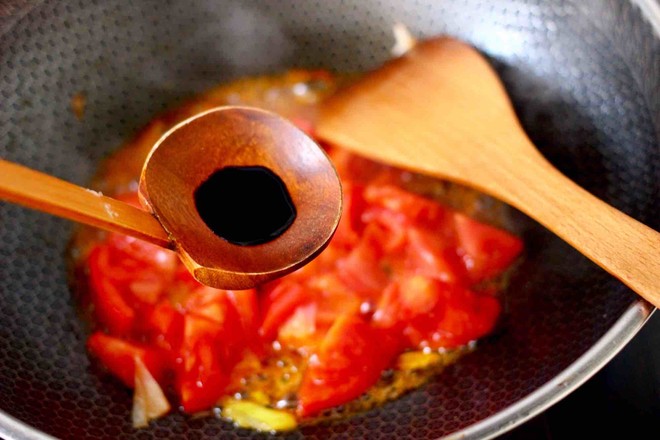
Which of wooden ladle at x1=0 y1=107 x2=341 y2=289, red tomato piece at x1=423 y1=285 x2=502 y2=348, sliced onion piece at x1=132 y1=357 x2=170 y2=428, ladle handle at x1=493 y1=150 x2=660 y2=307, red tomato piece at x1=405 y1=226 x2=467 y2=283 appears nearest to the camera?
wooden ladle at x1=0 y1=107 x2=341 y2=289

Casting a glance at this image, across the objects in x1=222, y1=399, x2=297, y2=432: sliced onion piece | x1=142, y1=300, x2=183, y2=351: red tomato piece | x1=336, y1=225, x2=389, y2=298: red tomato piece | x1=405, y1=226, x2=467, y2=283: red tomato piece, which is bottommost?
x1=222, y1=399, x2=297, y2=432: sliced onion piece

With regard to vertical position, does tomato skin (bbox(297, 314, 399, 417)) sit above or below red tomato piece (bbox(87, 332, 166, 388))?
above

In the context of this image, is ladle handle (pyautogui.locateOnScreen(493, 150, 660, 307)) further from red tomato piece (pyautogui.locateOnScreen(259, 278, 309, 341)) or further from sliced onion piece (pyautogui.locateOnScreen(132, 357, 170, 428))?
sliced onion piece (pyautogui.locateOnScreen(132, 357, 170, 428))

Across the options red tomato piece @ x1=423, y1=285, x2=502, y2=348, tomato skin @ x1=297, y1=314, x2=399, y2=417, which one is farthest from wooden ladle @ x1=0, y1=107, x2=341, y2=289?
red tomato piece @ x1=423, y1=285, x2=502, y2=348

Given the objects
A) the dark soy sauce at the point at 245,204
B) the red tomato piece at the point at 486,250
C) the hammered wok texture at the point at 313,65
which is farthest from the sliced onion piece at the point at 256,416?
the red tomato piece at the point at 486,250

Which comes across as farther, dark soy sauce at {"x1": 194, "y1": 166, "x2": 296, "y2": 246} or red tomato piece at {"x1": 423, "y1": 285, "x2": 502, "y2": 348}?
red tomato piece at {"x1": 423, "y1": 285, "x2": 502, "y2": 348}

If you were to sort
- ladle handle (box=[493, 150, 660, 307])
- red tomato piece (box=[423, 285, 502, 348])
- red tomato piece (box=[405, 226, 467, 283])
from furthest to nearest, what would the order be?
red tomato piece (box=[405, 226, 467, 283]), red tomato piece (box=[423, 285, 502, 348]), ladle handle (box=[493, 150, 660, 307])

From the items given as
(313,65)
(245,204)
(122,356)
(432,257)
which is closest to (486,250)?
(432,257)
